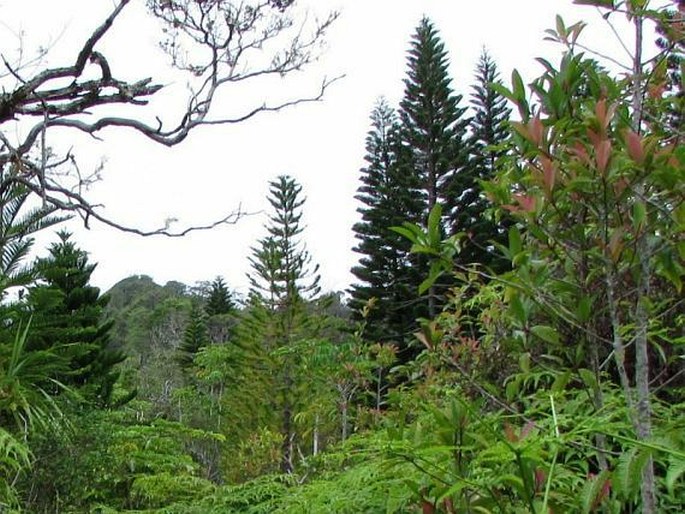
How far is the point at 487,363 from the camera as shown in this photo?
258 cm

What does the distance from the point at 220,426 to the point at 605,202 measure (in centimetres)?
1443

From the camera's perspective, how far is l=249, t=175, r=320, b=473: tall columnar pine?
1245 centimetres

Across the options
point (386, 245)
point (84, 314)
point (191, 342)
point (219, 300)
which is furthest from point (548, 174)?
point (219, 300)

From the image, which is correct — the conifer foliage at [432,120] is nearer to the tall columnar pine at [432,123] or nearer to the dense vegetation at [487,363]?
the tall columnar pine at [432,123]

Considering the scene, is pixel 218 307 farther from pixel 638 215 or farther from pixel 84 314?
pixel 638 215

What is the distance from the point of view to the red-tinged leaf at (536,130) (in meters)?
1.08

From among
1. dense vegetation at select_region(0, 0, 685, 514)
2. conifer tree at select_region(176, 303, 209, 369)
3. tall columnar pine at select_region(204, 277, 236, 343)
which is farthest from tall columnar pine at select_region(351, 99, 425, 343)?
tall columnar pine at select_region(204, 277, 236, 343)

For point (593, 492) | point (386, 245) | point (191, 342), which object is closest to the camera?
point (593, 492)

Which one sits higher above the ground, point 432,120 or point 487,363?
point 432,120

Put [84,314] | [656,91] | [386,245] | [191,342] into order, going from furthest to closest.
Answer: [191,342]
[386,245]
[84,314]
[656,91]

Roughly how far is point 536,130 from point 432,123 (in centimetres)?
1570

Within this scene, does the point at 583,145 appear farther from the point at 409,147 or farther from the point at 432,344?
the point at 409,147

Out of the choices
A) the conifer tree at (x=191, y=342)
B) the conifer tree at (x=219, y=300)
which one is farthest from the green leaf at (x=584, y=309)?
the conifer tree at (x=219, y=300)

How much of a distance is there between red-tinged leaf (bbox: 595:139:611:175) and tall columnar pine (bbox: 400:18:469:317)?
15.3 metres
